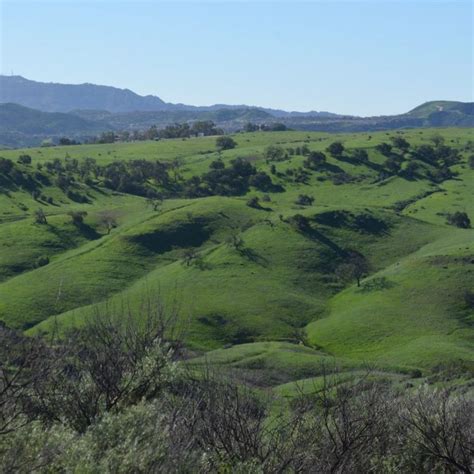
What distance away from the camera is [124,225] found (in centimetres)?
15012

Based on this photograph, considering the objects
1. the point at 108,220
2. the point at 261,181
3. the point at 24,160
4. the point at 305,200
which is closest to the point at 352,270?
the point at 305,200

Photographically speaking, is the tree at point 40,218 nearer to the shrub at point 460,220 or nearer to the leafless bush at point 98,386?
the shrub at point 460,220

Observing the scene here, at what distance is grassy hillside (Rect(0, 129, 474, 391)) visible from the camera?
102 meters

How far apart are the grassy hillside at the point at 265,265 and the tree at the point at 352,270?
12.4 inches

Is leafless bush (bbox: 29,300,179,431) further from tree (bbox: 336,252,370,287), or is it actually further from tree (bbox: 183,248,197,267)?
tree (bbox: 183,248,197,267)

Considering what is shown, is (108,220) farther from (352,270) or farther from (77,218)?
(352,270)

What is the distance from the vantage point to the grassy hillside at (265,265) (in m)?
102

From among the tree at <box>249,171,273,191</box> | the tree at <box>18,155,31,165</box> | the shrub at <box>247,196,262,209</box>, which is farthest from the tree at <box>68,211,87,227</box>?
the tree at <box>249,171,273,191</box>

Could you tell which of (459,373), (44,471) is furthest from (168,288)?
(44,471)

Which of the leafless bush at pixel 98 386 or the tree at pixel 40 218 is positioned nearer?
the leafless bush at pixel 98 386

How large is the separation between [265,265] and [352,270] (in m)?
13.5

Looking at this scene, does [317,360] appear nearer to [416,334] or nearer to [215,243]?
[416,334]

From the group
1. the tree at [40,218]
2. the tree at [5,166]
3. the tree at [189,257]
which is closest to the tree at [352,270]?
the tree at [189,257]

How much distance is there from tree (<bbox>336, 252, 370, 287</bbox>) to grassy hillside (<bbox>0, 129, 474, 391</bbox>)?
31 centimetres
